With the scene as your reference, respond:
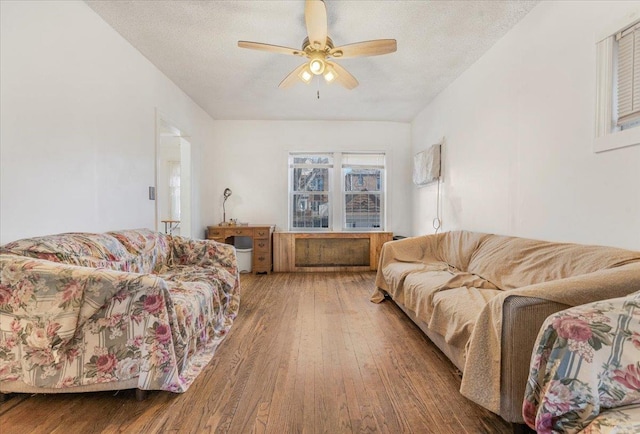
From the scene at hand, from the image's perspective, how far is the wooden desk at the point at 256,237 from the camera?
15.0 feet

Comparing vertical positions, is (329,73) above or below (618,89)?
above

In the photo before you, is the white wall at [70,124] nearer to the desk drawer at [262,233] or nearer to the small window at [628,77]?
the desk drawer at [262,233]

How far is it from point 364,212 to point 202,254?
121 inches

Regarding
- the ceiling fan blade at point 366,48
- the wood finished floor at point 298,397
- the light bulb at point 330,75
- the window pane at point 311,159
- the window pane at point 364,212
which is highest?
the ceiling fan blade at point 366,48

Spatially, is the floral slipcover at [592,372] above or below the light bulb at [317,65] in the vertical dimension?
below

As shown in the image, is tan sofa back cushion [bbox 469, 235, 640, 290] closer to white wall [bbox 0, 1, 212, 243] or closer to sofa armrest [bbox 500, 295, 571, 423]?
sofa armrest [bbox 500, 295, 571, 423]

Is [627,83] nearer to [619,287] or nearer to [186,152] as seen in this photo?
[619,287]

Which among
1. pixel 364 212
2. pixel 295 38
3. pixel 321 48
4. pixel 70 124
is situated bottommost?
pixel 364 212

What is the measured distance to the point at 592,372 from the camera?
88 cm

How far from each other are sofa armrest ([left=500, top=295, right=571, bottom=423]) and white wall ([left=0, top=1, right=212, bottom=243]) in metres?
2.67

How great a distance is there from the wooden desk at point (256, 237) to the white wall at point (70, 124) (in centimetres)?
149

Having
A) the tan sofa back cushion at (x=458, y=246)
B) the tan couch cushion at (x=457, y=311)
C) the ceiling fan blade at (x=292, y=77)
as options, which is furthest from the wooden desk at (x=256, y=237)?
the tan couch cushion at (x=457, y=311)

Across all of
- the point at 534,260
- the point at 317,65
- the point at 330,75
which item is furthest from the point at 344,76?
the point at 534,260

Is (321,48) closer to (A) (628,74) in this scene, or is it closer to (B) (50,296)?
(A) (628,74)
